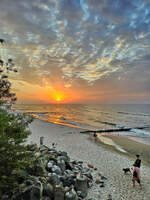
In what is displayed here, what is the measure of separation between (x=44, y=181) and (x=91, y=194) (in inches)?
113

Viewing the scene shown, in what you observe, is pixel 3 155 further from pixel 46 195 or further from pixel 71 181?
pixel 71 181

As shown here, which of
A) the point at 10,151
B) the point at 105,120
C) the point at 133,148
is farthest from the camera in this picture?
the point at 105,120

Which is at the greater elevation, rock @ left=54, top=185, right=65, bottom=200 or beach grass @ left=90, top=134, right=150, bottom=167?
rock @ left=54, top=185, right=65, bottom=200

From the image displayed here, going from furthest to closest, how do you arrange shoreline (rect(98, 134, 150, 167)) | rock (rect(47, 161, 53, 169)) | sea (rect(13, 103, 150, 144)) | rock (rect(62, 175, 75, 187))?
sea (rect(13, 103, 150, 144)) → shoreline (rect(98, 134, 150, 167)) → rock (rect(47, 161, 53, 169)) → rock (rect(62, 175, 75, 187))

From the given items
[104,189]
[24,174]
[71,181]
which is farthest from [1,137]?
[104,189]

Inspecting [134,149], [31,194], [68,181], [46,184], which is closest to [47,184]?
[46,184]

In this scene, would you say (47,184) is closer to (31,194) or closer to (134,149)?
(31,194)

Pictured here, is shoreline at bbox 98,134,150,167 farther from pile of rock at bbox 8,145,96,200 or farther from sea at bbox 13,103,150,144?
pile of rock at bbox 8,145,96,200

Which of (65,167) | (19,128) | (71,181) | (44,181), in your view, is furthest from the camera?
(65,167)

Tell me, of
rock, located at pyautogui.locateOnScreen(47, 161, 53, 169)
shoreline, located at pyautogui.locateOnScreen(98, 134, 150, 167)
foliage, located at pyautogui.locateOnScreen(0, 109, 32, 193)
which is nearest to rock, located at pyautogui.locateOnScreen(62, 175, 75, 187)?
rock, located at pyautogui.locateOnScreen(47, 161, 53, 169)

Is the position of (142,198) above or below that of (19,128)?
below

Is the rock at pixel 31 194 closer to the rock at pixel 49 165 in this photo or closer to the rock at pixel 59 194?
the rock at pixel 59 194

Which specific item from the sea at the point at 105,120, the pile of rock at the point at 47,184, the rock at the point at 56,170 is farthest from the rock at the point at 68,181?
the sea at the point at 105,120

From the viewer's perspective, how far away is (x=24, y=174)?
4.70m
